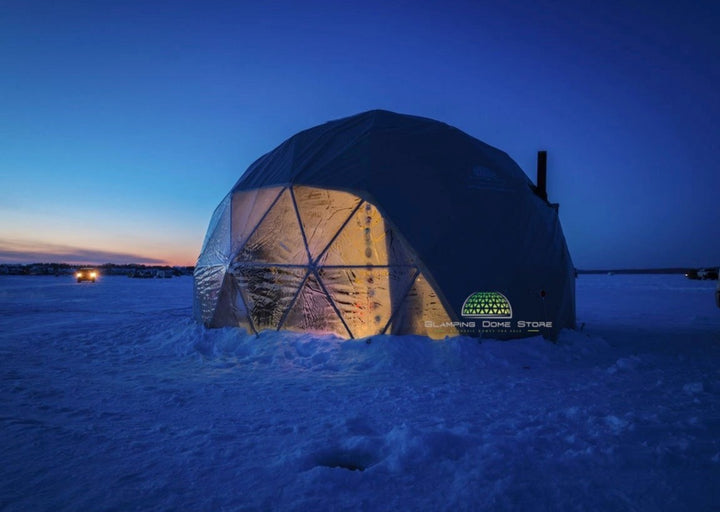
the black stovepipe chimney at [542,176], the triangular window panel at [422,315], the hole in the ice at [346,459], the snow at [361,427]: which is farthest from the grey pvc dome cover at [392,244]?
the hole in the ice at [346,459]

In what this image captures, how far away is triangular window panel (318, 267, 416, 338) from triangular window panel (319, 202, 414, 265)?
0.78 feet

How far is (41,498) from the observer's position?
2.43 metres

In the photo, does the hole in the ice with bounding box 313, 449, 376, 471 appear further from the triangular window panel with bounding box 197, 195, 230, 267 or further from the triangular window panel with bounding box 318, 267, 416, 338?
the triangular window panel with bounding box 197, 195, 230, 267

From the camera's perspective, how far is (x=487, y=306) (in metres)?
7.41

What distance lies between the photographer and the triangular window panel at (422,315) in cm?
732

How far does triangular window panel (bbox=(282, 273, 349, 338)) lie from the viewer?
7805mm

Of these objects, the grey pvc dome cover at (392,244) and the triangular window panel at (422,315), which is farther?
the grey pvc dome cover at (392,244)

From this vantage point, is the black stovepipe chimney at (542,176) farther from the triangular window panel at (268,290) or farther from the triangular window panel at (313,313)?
the triangular window panel at (268,290)

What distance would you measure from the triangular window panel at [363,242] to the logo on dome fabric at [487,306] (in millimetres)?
1872

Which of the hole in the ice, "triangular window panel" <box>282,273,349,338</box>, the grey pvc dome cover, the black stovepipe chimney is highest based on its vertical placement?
the black stovepipe chimney

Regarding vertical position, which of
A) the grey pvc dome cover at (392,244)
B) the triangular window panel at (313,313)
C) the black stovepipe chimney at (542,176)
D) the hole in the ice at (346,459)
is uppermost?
the black stovepipe chimney at (542,176)

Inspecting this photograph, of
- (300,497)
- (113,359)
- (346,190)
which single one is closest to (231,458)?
(300,497)

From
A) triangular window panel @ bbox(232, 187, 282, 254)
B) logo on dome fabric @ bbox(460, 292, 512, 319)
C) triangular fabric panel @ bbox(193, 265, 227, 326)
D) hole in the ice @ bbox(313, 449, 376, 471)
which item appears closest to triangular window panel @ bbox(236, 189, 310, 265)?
triangular window panel @ bbox(232, 187, 282, 254)

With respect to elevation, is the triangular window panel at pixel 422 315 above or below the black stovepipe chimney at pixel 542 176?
below
